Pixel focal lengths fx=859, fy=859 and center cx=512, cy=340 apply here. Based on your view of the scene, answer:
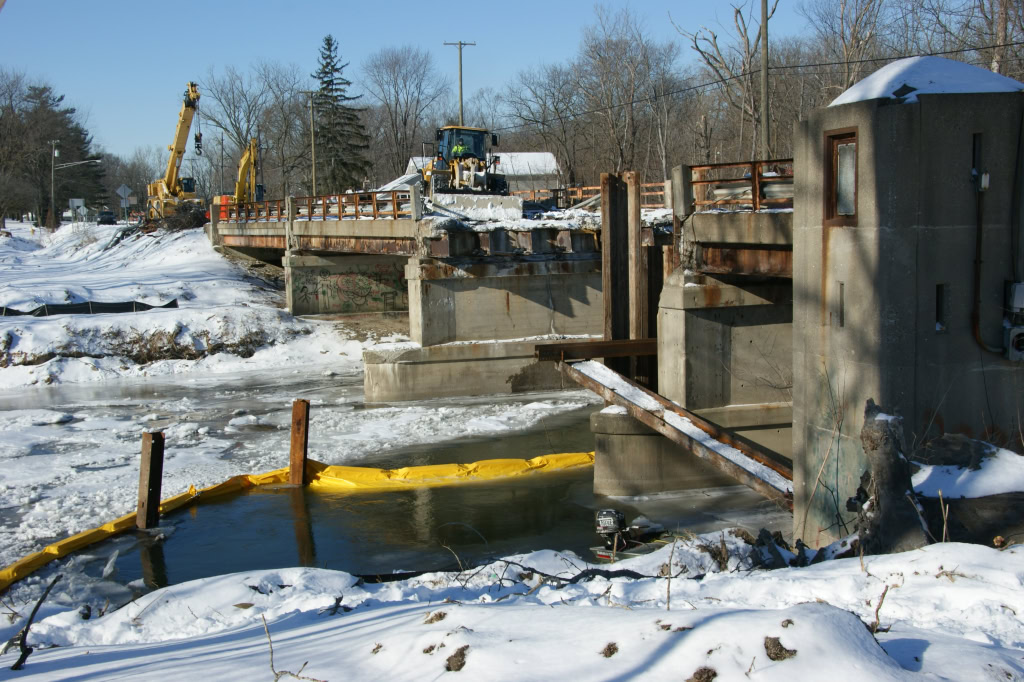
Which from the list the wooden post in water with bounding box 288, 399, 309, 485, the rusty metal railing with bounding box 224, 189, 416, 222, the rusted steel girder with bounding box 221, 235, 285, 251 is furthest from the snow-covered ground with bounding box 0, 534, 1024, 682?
the rusted steel girder with bounding box 221, 235, 285, 251

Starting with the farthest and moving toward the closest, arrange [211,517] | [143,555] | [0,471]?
[0,471]
[211,517]
[143,555]

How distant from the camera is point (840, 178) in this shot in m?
8.97

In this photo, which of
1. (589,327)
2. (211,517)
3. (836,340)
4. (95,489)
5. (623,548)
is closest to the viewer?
(836,340)

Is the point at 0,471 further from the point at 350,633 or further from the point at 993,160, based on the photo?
the point at 993,160

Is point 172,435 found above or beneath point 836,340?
beneath

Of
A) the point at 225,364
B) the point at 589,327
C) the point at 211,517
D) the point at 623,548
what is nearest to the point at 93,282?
the point at 225,364

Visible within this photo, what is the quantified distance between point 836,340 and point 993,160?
2288 millimetres

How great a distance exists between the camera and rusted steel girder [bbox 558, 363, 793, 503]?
11.7 meters

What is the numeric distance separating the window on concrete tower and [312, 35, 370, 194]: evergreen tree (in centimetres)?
6085

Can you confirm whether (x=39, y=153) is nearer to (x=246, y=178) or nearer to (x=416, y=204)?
(x=246, y=178)

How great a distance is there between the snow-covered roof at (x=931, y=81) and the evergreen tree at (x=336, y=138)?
61.3 m

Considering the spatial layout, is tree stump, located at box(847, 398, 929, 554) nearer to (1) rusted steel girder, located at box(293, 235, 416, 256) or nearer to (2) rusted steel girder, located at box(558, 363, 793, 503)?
(2) rusted steel girder, located at box(558, 363, 793, 503)

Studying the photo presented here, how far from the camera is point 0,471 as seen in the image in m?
16.4

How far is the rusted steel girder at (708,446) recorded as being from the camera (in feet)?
38.4
